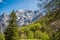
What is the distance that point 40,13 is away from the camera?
12875mm

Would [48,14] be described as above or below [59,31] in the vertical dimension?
above

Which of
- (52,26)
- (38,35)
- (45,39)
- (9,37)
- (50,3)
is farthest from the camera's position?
(38,35)

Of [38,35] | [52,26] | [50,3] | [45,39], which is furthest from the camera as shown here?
[38,35]

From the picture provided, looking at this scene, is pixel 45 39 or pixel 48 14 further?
pixel 45 39

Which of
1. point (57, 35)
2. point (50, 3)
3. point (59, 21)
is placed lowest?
point (57, 35)

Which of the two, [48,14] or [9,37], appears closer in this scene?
[48,14]

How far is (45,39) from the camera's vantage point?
90.2m

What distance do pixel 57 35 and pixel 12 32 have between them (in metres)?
41.1

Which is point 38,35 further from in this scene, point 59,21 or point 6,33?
point 59,21

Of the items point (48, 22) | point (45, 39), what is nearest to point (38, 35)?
point (45, 39)

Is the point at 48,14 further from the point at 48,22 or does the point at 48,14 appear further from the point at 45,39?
the point at 45,39

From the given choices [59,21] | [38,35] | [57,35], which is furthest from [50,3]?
[38,35]

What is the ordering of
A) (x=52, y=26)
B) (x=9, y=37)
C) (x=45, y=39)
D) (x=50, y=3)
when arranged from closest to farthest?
(x=50, y=3) < (x=52, y=26) < (x=9, y=37) < (x=45, y=39)

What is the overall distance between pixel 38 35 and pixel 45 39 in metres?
11.0
